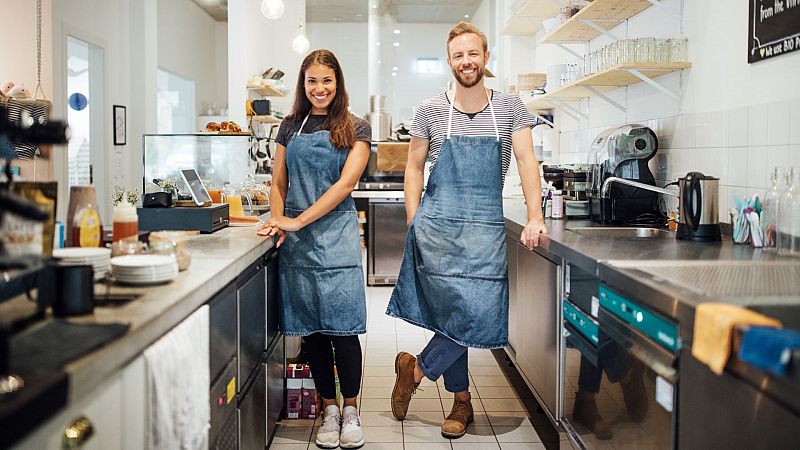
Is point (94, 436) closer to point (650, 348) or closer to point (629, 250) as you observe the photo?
point (650, 348)

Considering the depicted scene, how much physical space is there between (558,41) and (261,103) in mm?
2816

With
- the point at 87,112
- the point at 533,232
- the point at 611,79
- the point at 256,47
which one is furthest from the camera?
the point at 87,112

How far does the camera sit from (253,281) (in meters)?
2.58

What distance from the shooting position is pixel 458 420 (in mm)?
3262

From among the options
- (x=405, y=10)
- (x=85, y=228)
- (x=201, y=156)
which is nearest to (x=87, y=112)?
(x=201, y=156)

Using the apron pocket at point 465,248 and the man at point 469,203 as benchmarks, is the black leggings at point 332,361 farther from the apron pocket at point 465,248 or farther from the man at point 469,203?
the apron pocket at point 465,248

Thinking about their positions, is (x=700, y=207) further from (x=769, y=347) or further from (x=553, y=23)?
(x=553, y=23)

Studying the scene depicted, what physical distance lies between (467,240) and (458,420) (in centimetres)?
85

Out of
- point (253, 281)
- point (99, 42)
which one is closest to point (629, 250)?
point (253, 281)

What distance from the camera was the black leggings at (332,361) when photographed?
10.2ft

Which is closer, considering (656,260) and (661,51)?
(656,260)

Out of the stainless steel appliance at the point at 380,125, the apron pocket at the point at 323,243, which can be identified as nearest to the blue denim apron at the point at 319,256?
the apron pocket at the point at 323,243

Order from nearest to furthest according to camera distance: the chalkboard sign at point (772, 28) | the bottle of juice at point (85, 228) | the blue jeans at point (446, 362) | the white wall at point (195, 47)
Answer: the bottle of juice at point (85, 228) → the chalkboard sign at point (772, 28) → the blue jeans at point (446, 362) → the white wall at point (195, 47)

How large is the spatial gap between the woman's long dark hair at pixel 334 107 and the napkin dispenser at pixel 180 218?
0.52 metres
